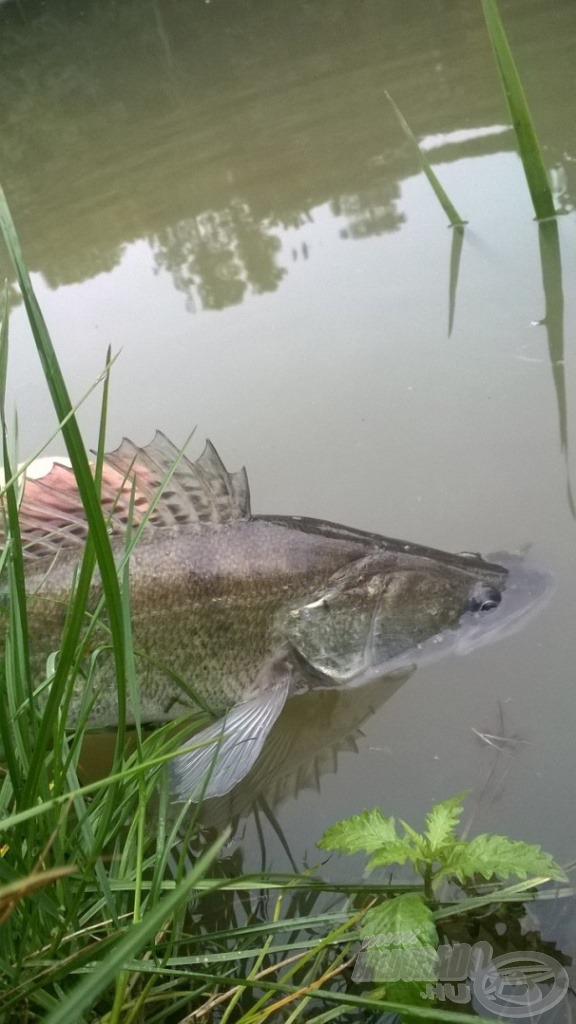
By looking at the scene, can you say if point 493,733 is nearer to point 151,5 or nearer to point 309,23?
point 309,23

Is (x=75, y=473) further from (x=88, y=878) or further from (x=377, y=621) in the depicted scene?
(x=377, y=621)

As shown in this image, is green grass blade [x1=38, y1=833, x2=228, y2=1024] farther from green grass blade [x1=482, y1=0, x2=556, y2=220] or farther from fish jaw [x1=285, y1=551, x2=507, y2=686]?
green grass blade [x1=482, y1=0, x2=556, y2=220]

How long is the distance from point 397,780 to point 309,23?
11.5m

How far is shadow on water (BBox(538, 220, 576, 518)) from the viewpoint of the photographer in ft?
9.73

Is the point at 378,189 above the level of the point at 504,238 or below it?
above

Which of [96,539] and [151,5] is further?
[151,5]

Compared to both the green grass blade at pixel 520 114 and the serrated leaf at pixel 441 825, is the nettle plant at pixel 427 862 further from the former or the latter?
the green grass blade at pixel 520 114

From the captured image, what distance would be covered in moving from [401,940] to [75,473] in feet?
3.35

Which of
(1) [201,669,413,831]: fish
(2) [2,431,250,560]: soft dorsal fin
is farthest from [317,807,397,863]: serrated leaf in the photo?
(2) [2,431,250,560]: soft dorsal fin

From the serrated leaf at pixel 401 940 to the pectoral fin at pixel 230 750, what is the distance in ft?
2.09

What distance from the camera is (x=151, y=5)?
1492cm

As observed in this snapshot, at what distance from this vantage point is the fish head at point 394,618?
2.40 meters

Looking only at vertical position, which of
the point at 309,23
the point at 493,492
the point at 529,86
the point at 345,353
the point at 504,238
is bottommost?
the point at 493,492

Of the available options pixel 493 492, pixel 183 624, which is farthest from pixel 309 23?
pixel 183 624
